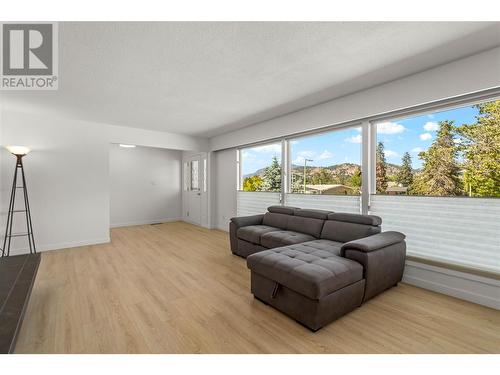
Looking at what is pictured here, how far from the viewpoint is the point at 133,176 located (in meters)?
6.73

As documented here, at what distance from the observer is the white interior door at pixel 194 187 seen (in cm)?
664

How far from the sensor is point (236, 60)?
7.52ft

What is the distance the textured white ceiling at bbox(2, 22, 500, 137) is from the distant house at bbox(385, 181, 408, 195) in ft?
4.31

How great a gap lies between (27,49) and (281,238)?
3.27 m

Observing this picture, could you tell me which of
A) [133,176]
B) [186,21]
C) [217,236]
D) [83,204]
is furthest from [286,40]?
[133,176]

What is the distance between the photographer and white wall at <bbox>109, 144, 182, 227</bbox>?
6.46 metres

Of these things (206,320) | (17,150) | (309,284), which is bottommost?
(206,320)

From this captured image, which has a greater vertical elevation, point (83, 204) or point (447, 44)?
point (447, 44)

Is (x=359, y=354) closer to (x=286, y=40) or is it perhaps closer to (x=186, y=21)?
(x=286, y=40)

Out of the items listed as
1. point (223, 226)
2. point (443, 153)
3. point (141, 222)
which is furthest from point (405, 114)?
point (141, 222)

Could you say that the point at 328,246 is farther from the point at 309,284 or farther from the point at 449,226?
the point at 449,226

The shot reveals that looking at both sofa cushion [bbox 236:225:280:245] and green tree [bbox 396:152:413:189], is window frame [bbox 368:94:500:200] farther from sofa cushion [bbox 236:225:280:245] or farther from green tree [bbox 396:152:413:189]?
sofa cushion [bbox 236:225:280:245]

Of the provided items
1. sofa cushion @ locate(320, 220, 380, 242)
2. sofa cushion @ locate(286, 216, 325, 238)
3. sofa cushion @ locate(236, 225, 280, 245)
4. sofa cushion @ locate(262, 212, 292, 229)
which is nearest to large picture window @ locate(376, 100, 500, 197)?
sofa cushion @ locate(320, 220, 380, 242)
